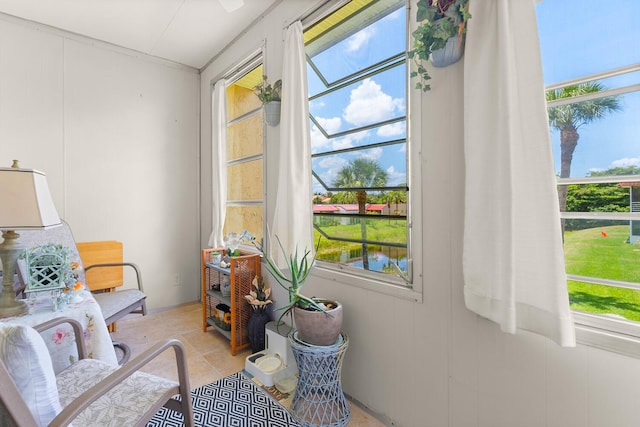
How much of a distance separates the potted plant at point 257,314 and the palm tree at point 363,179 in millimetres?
932

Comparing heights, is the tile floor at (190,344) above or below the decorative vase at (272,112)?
below

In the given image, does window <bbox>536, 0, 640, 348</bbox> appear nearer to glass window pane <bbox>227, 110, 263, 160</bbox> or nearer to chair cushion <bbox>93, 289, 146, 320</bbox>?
glass window pane <bbox>227, 110, 263, 160</bbox>

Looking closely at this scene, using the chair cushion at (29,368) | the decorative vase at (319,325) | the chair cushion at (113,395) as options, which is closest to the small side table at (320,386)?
the decorative vase at (319,325)

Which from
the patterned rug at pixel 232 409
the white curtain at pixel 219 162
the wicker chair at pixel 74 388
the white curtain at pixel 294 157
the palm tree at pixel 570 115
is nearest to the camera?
the wicker chair at pixel 74 388

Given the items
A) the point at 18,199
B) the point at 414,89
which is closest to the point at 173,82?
the point at 18,199

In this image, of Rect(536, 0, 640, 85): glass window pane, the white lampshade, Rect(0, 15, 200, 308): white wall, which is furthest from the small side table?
Rect(0, 15, 200, 308): white wall

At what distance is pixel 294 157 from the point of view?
6.66 feet

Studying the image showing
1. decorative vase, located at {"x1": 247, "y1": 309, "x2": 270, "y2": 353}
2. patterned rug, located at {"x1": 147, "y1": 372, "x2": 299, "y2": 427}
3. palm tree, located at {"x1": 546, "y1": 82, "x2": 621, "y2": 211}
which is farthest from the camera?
decorative vase, located at {"x1": 247, "y1": 309, "x2": 270, "y2": 353}

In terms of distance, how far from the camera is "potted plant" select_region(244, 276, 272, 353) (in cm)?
223

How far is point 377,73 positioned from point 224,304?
2211mm

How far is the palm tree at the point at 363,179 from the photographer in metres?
1.75

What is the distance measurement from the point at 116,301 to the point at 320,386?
5.26 ft

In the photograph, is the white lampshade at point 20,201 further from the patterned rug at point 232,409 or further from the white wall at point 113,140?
the white wall at point 113,140

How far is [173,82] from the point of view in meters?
3.31
